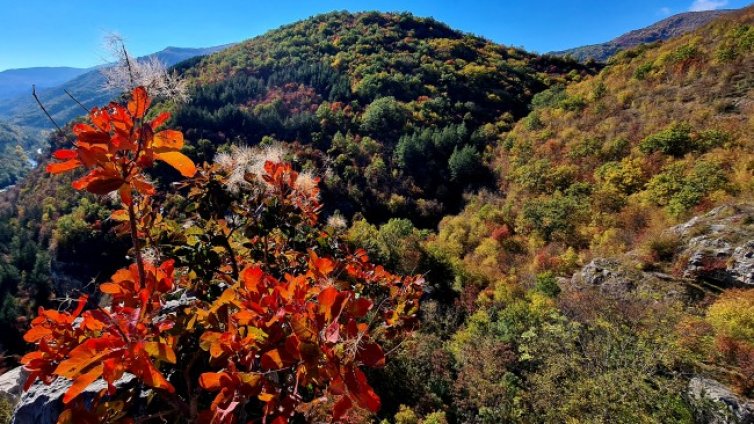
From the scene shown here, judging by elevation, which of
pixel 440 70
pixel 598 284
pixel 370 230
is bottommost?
pixel 370 230

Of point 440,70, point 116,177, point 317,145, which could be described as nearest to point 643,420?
point 116,177

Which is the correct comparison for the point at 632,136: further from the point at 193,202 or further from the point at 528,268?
the point at 193,202

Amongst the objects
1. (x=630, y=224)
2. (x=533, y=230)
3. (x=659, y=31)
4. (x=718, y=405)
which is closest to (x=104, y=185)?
(x=718, y=405)

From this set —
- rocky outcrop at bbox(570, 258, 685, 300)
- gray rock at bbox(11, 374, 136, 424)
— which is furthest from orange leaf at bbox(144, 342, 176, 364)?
rocky outcrop at bbox(570, 258, 685, 300)

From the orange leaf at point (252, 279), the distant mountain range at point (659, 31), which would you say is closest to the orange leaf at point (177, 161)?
the orange leaf at point (252, 279)

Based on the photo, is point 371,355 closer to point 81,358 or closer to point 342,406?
point 342,406

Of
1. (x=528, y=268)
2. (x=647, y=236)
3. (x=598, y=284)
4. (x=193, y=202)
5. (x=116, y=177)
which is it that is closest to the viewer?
(x=116, y=177)
